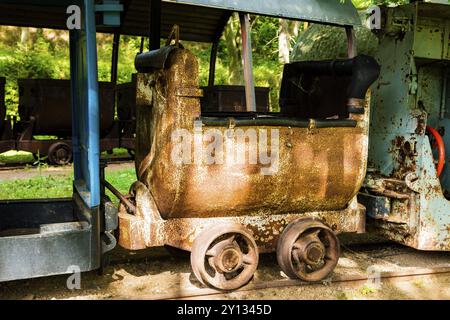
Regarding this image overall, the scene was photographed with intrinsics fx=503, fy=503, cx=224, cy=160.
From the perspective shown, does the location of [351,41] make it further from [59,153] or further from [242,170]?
[59,153]

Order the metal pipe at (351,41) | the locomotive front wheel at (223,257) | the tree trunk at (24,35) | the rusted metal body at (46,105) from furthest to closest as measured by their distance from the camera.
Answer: the tree trunk at (24,35) → the rusted metal body at (46,105) → the metal pipe at (351,41) → the locomotive front wheel at (223,257)

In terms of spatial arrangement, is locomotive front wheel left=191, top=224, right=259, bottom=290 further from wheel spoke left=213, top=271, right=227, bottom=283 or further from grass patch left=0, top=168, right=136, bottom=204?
grass patch left=0, top=168, right=136, bottom=204

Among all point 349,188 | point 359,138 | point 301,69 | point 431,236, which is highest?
point 301,69

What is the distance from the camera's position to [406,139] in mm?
4914

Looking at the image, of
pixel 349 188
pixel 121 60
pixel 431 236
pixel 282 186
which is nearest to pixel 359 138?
pixel 349 188

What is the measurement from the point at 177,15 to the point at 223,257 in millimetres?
3562

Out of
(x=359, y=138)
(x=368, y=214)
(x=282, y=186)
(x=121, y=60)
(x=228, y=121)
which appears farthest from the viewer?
(x=121, y=60)

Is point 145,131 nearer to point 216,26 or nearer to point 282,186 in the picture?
point 282,186

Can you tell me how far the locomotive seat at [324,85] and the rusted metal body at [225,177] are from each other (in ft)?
0.82

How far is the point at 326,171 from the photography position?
4.38 meters

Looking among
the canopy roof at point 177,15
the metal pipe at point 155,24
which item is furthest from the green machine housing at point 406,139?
the metal pipe at point 155,24

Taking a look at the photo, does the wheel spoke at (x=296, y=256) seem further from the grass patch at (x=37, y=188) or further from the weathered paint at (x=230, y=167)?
the grass patch at (x=37, y=188)

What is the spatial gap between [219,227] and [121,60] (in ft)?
62.6

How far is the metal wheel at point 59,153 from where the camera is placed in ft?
36.9
